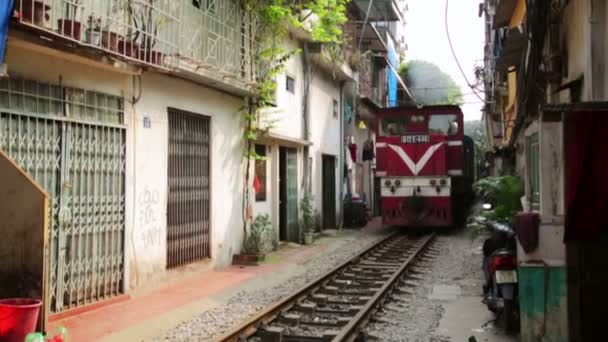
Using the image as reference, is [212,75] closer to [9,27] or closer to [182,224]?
[182,224]

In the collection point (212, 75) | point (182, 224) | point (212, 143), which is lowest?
point (182, 224)

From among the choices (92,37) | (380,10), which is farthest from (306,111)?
(380,10)

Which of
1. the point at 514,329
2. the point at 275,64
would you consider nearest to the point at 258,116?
the point at 275,64

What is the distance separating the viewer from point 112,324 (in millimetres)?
7277

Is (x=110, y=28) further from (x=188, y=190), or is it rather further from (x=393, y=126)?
(x=393, y=126)

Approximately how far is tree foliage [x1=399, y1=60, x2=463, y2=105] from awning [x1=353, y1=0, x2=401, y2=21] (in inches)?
593

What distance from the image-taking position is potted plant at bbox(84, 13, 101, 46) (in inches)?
290

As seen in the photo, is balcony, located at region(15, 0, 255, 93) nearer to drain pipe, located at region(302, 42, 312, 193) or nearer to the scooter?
drain pipe, located at region(302, 42, 312, 193)

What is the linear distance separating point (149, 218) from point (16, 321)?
415 centimetres

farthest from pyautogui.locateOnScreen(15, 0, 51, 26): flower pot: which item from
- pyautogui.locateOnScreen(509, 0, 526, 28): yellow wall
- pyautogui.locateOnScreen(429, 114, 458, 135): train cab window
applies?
pyautogui.locateOnScreen(429, 114, 458, 135): train cab window

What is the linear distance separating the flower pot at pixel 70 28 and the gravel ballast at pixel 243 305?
3557 millimetres

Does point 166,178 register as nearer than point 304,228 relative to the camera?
Yes

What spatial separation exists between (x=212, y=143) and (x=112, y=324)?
195 inches

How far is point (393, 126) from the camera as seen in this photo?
19.0m
